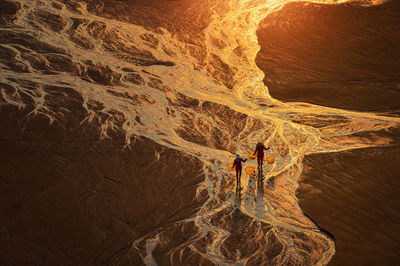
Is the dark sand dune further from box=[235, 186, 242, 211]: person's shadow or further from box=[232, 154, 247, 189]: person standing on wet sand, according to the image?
box=[235, 186, 242, 211]: person's shadow

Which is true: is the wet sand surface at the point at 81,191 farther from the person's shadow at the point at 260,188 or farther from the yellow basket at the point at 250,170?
the person's shadow at the point at 260,188

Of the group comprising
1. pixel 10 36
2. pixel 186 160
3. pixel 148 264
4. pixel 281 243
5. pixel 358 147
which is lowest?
pixel 148 264

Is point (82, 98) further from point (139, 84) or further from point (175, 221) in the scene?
point (175, 221)

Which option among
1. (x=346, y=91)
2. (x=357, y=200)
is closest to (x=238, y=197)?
(x=357, y=200)

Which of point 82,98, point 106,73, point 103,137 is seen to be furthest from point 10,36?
point 103,137

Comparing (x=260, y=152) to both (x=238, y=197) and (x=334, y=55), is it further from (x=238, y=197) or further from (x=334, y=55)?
(x=334, y=55)

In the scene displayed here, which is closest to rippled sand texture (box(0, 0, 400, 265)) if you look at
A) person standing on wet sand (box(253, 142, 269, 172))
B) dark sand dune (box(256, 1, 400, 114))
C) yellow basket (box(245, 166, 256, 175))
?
yellow basket (box(245, 166, 256, 175))

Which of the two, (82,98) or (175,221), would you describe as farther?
(82,98)
